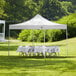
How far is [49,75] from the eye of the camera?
384 inches

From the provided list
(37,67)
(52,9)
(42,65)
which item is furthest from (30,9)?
(37,67)

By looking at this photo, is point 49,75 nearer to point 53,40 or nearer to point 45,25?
point 45,25

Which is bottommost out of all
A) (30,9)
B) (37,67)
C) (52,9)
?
(37,67)

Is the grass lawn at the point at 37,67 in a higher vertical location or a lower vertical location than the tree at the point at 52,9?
lower

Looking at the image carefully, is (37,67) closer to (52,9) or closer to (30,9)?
(30,9)

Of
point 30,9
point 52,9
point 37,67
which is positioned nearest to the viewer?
point 37,67

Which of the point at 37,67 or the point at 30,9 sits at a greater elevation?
the point at 30,9

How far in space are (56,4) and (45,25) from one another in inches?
1795

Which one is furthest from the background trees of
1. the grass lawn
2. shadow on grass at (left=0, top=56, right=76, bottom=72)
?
shadow on grass at (left=0, top=56, right=76, bottom=72)

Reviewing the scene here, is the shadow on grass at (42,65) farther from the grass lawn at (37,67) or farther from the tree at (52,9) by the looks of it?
the tree at (52,9)

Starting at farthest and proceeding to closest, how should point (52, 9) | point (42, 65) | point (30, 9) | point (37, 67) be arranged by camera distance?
point (52, 9) < point (30, 9) < point (42, 65) < point (37, 67)

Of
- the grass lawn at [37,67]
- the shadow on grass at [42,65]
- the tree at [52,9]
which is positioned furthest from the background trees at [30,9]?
the shadow on grass at [42,65]

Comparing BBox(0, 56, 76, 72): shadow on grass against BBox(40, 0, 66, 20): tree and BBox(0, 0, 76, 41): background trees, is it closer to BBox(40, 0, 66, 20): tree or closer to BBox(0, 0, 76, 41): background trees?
BBox(0, 0, 76, 41): background trees

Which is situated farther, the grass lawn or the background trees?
the background trees
